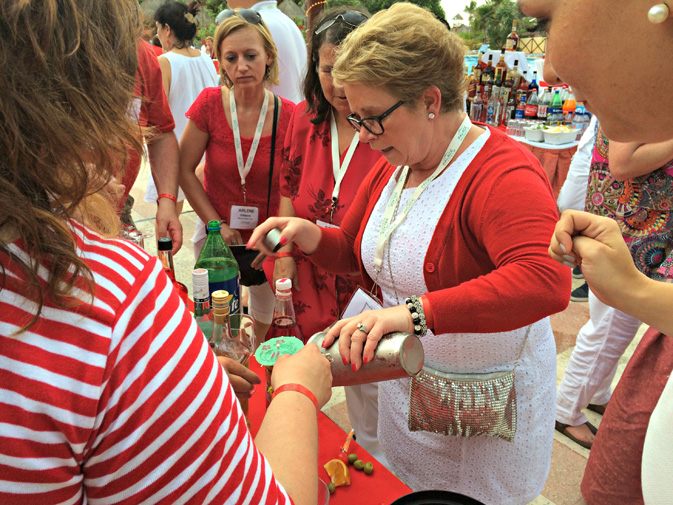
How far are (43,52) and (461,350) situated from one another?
1142 millimetres

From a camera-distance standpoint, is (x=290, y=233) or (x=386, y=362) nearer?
(x=386, y=362)

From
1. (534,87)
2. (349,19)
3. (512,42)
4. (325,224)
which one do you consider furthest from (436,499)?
(512,42)

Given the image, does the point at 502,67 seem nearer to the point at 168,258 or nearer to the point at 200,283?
the point at 168,258

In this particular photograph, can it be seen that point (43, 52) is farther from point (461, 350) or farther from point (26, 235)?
point (461, 350)

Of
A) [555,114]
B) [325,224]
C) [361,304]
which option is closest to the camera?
[361,304]

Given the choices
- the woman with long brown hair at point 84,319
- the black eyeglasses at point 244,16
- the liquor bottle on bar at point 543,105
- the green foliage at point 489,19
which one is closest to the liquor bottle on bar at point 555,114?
the liquor bottle on bar at point 543,105

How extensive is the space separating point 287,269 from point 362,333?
3.67 ft

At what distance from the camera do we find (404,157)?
1351 millimetres

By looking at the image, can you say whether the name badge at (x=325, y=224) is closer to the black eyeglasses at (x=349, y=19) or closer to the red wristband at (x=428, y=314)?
the black eyeglasses at (x=349, y=19)

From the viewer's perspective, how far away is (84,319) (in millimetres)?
501

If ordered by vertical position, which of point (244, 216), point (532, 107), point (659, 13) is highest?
point (659, 13)

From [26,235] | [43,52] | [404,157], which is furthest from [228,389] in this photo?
[404,157]

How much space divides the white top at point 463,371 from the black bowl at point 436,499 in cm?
49

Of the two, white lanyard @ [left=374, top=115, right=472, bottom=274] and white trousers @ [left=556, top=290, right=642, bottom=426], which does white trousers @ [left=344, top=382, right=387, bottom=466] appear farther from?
white trousers @ [left=556, top=290, right=642, bottom=426]
